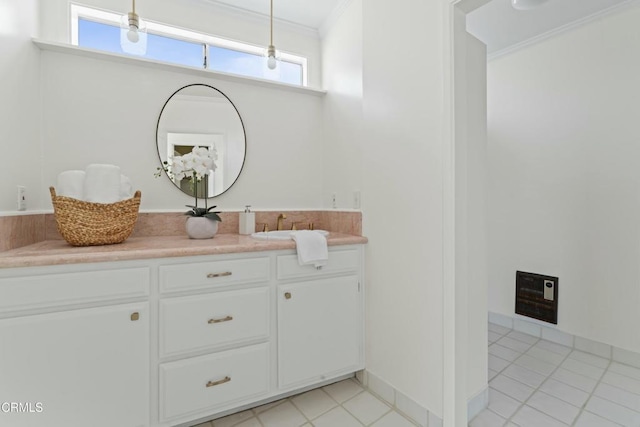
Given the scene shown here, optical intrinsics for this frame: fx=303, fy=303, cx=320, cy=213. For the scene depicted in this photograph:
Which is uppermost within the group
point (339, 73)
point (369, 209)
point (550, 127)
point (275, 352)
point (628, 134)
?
point (339, 73)

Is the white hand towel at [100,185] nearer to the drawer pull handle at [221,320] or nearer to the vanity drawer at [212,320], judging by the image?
the vanity drawer at [212,320]

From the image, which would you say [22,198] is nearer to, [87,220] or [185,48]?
[87,220]

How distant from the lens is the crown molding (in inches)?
82.4

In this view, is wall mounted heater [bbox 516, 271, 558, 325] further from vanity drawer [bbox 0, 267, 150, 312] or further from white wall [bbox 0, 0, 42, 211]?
white wall [bbox 0, 0, 42, 211]

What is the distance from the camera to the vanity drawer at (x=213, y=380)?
1398mm

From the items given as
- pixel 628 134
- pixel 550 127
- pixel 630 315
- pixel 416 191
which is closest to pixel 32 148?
pixel 416 191

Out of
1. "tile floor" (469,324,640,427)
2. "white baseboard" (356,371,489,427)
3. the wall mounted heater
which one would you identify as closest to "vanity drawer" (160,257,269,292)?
"white baseboard" (356,371,489,427)

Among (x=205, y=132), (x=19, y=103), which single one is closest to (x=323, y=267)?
(x=205, y=132)

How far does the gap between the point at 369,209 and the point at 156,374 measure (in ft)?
4.62

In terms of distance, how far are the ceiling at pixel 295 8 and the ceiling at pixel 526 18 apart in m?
1.07

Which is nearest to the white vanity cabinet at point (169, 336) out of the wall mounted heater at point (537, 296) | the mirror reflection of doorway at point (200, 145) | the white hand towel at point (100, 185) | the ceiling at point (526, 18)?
the white hand towel at point (100, 185)

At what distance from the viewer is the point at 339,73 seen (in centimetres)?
234

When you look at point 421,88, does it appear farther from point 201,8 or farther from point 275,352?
point 201,8

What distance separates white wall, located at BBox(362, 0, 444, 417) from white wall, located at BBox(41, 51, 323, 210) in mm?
708
